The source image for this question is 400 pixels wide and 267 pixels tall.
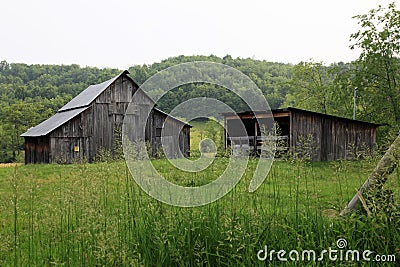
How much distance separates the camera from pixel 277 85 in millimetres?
48000

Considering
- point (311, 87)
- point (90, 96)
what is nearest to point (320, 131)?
point (90, 96)

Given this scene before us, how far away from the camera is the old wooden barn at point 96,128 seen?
28.9m

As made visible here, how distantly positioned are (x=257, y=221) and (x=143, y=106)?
28409mm

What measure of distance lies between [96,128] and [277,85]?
953 inches

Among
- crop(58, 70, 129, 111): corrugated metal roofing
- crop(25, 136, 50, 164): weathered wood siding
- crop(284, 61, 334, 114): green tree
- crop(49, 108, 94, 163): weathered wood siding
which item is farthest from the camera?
crop(284, 61, 334, 114): green tree

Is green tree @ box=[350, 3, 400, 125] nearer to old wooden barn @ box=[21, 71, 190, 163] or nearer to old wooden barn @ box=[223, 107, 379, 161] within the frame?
old wooden barn @ box=[223, 107, 379, 161]

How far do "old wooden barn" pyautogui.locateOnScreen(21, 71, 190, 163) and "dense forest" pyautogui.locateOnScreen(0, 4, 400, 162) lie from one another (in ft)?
9.34

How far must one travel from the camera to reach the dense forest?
89.3 feet

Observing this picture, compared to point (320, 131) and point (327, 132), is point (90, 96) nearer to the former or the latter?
point (320, 131)

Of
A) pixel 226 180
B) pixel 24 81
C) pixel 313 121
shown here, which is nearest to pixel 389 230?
pixel 226 180

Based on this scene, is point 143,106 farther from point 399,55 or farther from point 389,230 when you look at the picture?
point 389,230

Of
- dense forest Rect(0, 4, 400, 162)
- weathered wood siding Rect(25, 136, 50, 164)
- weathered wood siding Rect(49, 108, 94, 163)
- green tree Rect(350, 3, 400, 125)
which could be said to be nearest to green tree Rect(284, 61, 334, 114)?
dense forest Rect(0, 4, 400, 162)

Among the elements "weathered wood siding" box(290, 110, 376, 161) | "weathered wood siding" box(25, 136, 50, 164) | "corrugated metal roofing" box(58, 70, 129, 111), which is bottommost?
"weathered wood siding" box(25, 136, 50, 164)

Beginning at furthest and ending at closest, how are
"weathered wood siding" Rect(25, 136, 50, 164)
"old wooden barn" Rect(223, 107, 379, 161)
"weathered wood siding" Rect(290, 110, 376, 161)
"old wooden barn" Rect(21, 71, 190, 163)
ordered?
"weathered wood siding" Rect(25, 136, 50, 164)
"old wooden barn" Rect(21, 71, 190, 163)
"weathered wood siding" Rect(290, 110, 376, 161)
"old wooden barn" Rect(223, 107, 379, 161)
